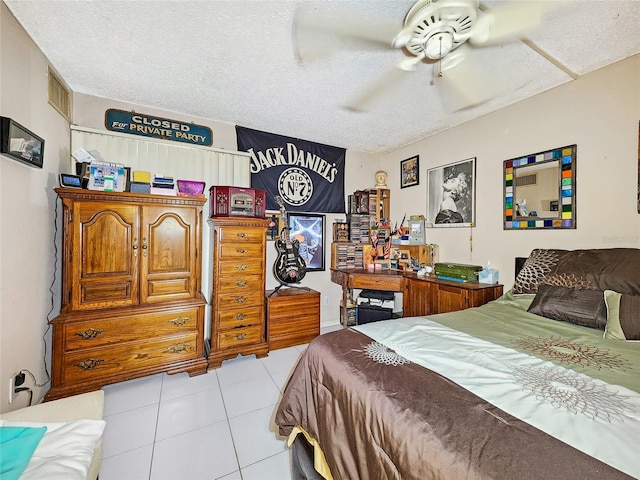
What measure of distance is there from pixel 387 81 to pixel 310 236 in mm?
2060

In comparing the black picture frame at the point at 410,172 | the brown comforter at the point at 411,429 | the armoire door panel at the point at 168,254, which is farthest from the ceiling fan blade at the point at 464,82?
the armoire door panel at the point at 168,254

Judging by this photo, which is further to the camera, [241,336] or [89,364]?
[241,336]

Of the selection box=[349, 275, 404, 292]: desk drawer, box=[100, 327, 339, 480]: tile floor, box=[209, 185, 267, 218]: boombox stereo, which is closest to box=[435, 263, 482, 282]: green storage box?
box=[349, 275, 404, 292]: desk drawer

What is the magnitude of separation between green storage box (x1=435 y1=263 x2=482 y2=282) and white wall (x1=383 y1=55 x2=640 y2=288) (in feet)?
0.79

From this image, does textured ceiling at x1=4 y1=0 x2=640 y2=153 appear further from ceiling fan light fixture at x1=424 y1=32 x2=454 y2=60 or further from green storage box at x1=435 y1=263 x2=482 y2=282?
green storage box at x1=435 y1=263 x2=482 y2=282

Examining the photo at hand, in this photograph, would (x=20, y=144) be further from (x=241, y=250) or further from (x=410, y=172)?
(x=410, y=172)

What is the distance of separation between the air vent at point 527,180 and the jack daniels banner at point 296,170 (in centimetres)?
206

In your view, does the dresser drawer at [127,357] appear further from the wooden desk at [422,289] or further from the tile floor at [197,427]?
the wooden desk at [422,289]

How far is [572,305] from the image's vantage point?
1.62 m

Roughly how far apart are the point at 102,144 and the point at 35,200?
903 millimetres

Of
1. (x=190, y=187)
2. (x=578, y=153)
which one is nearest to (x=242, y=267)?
(x=190, y=187)

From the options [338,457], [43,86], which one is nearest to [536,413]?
[338,457]

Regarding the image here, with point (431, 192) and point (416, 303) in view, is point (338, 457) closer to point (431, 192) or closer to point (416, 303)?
point (416, 303)

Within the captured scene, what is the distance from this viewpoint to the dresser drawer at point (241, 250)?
8.50 feet
